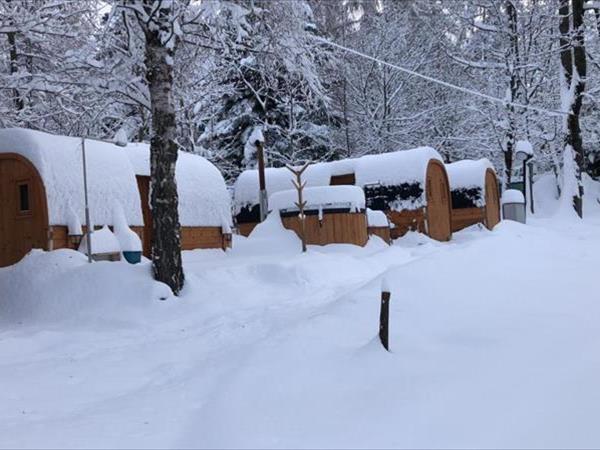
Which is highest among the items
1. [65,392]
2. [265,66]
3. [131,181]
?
[265,66]

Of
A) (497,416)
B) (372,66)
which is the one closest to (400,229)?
(372,66)

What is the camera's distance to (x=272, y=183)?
2134 cm

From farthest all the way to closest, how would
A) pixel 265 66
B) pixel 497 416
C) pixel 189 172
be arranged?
pixel 189 172
pixel 265 66
pixel 497 416

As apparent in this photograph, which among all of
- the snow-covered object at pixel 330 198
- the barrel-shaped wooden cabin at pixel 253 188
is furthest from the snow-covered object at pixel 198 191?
the barrel-shaped wooden cabin at pixel 253 188

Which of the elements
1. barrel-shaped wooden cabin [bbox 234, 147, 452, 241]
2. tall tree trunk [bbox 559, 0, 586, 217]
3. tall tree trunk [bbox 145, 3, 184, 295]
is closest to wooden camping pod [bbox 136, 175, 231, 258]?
barrel-shaped wooden cabin [bbox 234, 147, 452, 241]

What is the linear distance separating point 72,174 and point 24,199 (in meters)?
1.11

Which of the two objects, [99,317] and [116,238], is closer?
[99,317]

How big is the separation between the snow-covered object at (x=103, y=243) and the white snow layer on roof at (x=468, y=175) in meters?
14.7

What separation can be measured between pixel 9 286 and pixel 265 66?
5.72m

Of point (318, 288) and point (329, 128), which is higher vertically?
point (329, 128)

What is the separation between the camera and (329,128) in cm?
2972

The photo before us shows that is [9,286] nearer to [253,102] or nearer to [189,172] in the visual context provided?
[189,172]

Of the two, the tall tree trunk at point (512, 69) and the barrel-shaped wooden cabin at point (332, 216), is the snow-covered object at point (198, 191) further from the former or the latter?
the tall tree trunk at point (512, 69)

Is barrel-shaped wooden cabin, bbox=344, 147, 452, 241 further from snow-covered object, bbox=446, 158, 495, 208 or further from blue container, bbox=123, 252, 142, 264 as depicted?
blue container, bbox=123, 252, 142, 264
